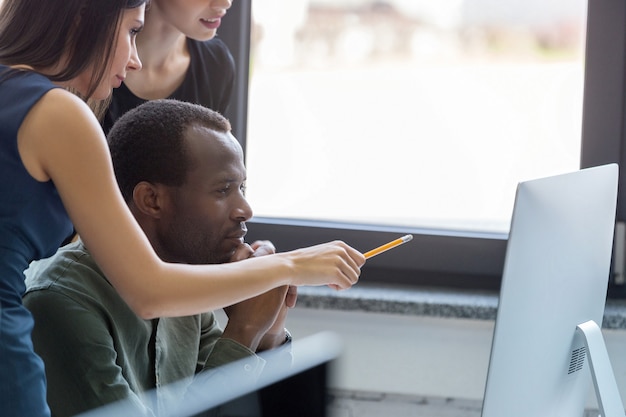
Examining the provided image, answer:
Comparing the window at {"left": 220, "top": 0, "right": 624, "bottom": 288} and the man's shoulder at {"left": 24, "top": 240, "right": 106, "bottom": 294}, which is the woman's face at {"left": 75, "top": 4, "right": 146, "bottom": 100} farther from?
the window at {"left": 220, "top": 0, "right": 624, "bottom": 288}

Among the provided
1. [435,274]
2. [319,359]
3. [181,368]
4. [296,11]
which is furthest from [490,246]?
[319,359]

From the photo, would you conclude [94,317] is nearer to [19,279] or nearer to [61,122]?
[19,279]

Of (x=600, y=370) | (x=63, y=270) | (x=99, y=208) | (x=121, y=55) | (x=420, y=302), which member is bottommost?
(x=420, y=302)

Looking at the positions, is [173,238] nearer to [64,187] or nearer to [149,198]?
[149,198]

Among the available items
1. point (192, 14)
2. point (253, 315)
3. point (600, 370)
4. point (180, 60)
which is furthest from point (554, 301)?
point (180, 60)

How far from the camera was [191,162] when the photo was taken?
4.29ft

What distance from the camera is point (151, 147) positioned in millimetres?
1307

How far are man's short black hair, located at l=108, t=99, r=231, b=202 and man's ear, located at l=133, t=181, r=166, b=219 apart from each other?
0.01 meters

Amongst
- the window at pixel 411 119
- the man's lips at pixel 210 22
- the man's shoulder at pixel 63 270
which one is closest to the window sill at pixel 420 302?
the window at pixel 411 119

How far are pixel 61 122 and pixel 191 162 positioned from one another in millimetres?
312

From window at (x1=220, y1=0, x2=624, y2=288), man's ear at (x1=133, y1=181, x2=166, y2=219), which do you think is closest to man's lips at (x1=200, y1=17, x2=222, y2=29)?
window at (x1=220, y1=0, x2=624, y2=288)

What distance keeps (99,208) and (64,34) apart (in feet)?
0.71

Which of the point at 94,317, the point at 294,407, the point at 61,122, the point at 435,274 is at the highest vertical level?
the point at 61,122

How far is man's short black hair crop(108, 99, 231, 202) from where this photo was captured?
1.30 meters
